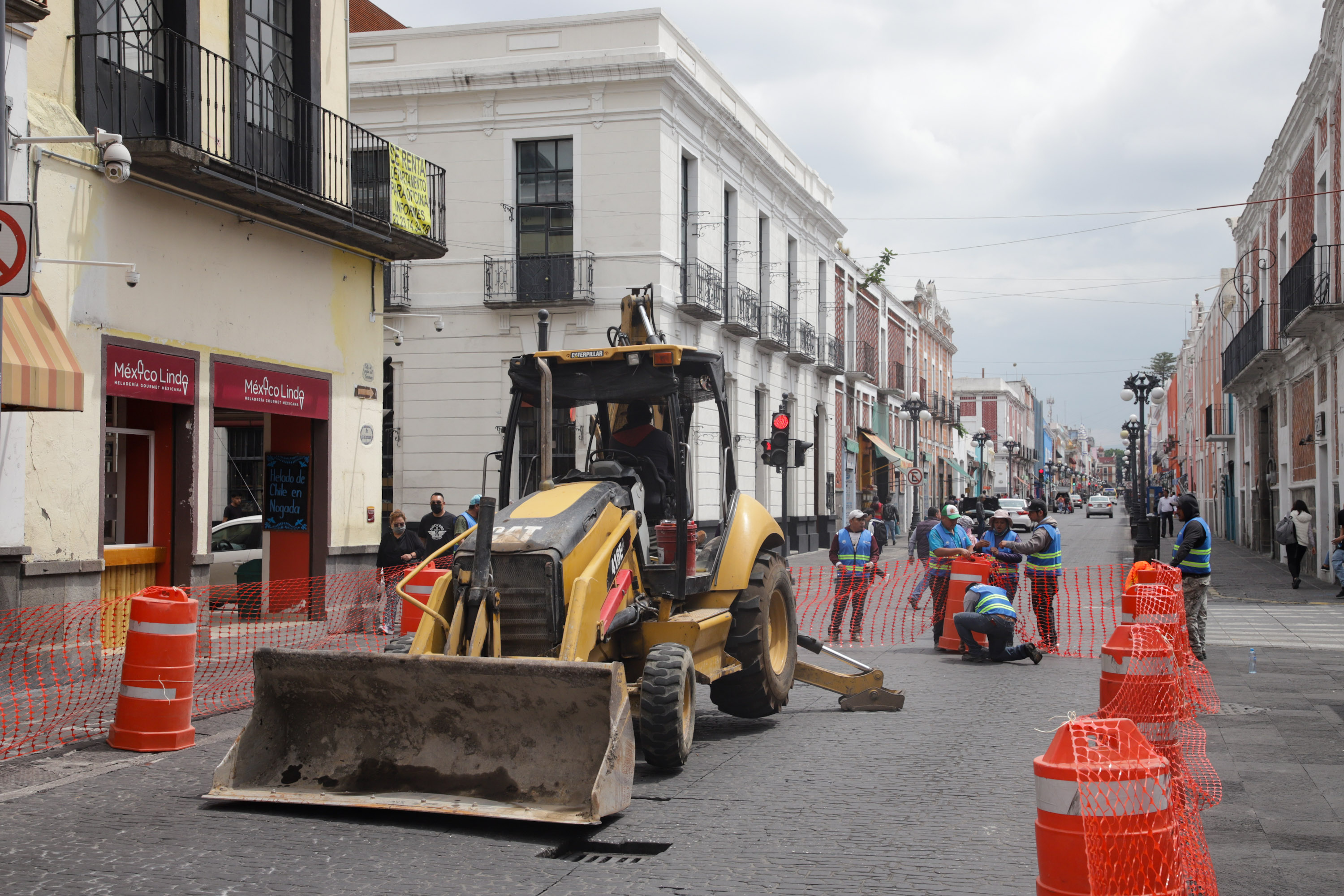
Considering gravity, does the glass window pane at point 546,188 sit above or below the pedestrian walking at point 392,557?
above

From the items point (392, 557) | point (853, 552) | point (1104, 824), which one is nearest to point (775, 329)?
point (853, 552)

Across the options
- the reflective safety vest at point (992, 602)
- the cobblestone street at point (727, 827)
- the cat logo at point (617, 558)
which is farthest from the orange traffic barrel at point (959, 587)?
the cat logo at point (617, 558)

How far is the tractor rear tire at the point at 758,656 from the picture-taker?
8.80 meters

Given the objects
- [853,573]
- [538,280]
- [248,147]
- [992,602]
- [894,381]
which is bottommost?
[992,602]

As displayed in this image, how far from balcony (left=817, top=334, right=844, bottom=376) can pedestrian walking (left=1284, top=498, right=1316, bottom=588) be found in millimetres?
14914

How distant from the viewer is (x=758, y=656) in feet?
29.0

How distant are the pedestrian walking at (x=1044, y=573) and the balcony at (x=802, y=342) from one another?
20.0 meters

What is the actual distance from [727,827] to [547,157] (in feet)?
69.9

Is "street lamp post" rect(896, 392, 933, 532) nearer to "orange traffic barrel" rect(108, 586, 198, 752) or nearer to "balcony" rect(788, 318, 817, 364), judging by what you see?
"balcony" rect(788, 318, 817, 364)

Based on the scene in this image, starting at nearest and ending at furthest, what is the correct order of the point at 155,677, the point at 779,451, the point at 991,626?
the point at 155,677 < the point at 779,451 < the point at 991,626

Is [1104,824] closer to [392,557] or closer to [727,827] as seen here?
[727,827]

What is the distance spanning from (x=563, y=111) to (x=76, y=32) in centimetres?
1473

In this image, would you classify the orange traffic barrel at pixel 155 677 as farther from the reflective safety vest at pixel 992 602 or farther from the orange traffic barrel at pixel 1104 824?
the reflective safety vest at pixel 992 602

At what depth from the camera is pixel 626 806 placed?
20.7 ft
